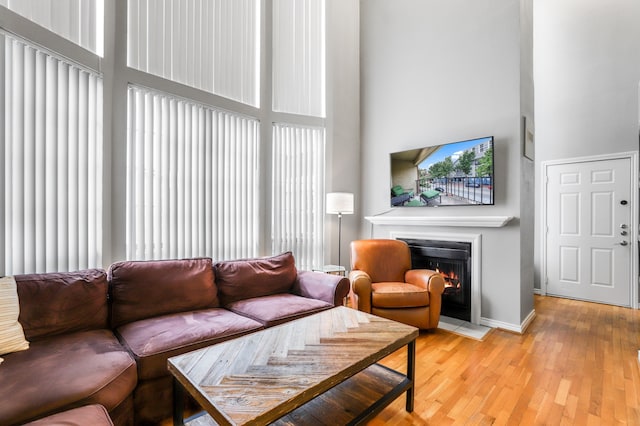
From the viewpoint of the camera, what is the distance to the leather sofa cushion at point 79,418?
40.0 inches

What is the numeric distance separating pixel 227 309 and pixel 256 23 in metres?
3.27

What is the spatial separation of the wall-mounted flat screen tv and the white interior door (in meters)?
2.08

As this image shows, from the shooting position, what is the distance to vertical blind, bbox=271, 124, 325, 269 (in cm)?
364

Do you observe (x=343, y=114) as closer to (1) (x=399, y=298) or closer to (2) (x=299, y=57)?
(2) (x=299, y=57)

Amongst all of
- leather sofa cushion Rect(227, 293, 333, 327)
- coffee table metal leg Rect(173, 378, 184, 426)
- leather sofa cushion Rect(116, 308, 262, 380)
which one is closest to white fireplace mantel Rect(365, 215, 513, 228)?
leather sofa cushion Rect(227, 293, 333, 327)

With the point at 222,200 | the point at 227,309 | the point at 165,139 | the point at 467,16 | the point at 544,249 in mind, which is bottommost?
the point at 227,309

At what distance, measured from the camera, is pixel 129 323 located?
202cm

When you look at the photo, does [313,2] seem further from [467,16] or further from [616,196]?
[616,196]

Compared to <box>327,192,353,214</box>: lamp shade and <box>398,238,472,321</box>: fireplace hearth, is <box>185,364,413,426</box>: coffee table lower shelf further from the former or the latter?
<box>327,192,353,214</box>: lamp shade

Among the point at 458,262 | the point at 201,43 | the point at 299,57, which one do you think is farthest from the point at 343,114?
the point at 458,262

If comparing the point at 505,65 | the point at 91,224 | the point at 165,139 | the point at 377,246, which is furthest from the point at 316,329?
the point at 505,65

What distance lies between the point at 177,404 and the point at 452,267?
301 cm

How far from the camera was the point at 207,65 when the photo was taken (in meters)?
3.06

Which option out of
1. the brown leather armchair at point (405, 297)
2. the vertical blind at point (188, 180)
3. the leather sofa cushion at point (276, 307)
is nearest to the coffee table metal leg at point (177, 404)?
the leather sofa cushion at point (276, 307)
